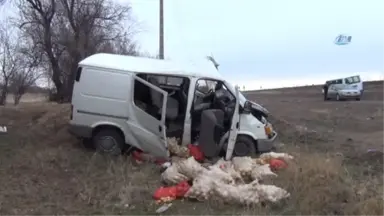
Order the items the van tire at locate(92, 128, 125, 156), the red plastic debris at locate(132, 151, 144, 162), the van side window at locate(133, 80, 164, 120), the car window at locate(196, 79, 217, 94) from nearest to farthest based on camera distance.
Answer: the red plastic debris at locate(132, 151, 144, 162) → the van side window at locate(133, 80, 164, 120) → the van tire at locate(92, 128, 125, 156) → the car window at locate(196, 79, 217, 94)

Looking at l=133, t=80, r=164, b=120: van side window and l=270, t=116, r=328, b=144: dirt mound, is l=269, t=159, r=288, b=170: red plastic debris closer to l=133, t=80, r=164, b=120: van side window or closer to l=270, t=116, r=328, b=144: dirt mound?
l=133, t=80, r=164, b=120: van side window

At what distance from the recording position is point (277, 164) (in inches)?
430

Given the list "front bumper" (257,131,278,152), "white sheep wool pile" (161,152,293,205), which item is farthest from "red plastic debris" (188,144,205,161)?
"front bumper" (257,131,278,152)

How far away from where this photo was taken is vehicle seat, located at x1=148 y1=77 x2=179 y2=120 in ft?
41.0

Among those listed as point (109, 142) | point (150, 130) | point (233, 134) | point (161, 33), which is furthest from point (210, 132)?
point (161, 33)

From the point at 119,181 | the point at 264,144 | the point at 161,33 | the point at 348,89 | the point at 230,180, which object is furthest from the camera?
the point at 348,89

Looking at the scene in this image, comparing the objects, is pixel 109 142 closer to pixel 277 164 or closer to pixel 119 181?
pixel 119 181

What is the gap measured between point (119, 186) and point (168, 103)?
11.7ft

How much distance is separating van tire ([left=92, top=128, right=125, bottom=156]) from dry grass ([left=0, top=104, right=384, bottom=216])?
0.34 metres

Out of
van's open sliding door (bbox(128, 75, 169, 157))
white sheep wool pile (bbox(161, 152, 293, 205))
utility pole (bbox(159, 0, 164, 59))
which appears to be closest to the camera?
white sheep wool pile (bbox(161, 152, 293, 205))

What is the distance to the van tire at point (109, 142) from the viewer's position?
1259 cm

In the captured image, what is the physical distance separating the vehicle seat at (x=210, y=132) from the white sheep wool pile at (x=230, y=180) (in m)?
0.69

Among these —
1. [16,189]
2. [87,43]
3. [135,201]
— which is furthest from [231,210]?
[87,43]

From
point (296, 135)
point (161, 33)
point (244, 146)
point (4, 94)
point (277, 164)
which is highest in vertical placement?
point (161, 33)
